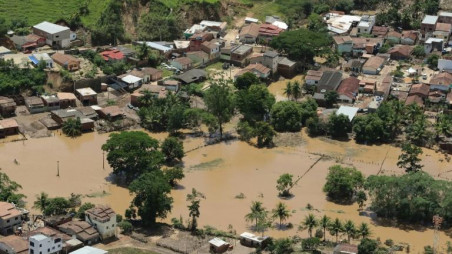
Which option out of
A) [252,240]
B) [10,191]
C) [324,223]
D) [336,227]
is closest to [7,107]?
[10,191]

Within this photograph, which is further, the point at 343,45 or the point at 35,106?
the point at 343,45

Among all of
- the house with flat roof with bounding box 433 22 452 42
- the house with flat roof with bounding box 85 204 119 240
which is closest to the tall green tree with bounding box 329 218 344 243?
the house with flat roof with bounding box 85 204 119 240

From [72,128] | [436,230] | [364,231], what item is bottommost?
[72,128]

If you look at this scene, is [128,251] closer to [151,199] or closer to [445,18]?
[151,199]

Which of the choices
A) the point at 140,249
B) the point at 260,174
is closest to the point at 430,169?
the point at 260,174

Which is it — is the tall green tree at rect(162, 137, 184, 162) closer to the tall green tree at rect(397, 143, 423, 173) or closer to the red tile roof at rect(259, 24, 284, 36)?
the tall green tree at rect(397, 143, 423, 173)

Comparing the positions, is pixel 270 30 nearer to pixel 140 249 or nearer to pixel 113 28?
pixel 113 28
